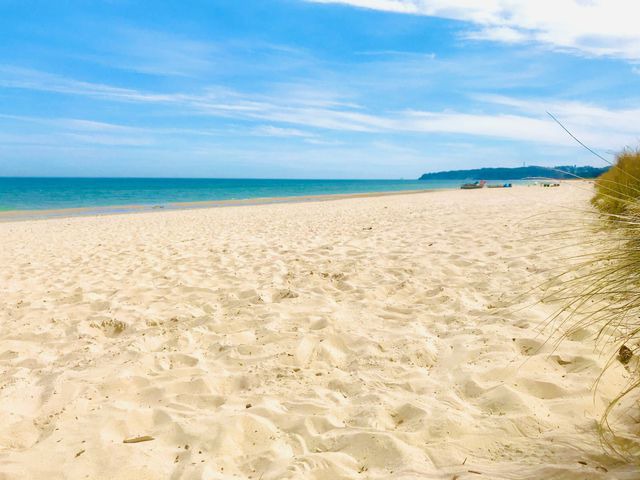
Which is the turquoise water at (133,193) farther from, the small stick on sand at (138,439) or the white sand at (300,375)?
the small stick on sand at (138,439)

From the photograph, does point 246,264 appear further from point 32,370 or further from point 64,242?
point 64,242

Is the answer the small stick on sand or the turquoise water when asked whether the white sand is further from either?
the turquoise water

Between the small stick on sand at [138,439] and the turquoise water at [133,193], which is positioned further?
the turquoise water at [133,193]

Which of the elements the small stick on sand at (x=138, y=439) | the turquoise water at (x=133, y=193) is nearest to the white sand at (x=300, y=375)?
the small stick on sand at (x=138, y=439)

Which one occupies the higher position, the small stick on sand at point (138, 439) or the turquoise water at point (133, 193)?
the turquoise water at point (133, 193)

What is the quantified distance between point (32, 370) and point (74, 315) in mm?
1089

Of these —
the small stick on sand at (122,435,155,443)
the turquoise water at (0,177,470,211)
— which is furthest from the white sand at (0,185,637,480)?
the turquoise water at (0,177,470,211)

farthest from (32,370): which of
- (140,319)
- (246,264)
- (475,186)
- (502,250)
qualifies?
(475,186)

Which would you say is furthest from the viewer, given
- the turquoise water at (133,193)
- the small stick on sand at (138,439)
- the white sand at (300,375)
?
the turquoise water at (133,193)

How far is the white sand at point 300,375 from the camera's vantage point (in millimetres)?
Result: 2004

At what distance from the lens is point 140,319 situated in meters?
3.93

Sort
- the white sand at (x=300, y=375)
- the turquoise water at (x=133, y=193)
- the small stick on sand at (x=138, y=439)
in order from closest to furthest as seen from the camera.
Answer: the white sand at (x=300, y=375) < the small stick on sand at (x=138, y=439) < the turquoise water at (x=133, y=193)

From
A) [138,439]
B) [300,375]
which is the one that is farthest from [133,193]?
[138,439]

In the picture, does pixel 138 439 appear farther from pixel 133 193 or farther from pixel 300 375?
pixel 133 193
